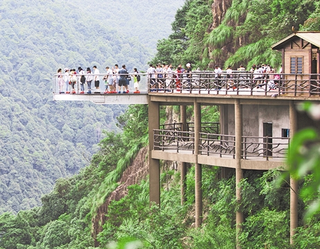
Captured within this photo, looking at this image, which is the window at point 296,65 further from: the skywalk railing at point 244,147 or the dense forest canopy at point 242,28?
the dense forest canopy at point 242,28

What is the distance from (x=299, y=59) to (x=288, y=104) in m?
1.76

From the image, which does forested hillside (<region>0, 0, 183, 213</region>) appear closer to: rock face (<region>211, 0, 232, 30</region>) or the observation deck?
rock face (<region>211, 0, 232, 30</region>)

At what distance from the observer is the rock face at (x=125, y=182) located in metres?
42.0

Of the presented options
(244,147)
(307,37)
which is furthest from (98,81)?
(307,37)

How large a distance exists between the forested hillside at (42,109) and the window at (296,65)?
304 feet

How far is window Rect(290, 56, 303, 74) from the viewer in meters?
22.7

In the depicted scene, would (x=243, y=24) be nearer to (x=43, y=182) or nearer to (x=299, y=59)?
(x=299, y=59)

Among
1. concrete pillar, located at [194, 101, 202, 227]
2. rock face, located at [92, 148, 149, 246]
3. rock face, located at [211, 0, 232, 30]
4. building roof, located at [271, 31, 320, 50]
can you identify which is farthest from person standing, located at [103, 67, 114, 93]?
rock face, located at [211, 0, 232, 30]

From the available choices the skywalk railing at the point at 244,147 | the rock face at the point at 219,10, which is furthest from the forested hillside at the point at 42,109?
the skywalk railing at the point at 244,147

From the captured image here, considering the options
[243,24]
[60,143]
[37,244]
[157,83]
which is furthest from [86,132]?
[157,83]

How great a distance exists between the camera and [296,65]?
2278 cm

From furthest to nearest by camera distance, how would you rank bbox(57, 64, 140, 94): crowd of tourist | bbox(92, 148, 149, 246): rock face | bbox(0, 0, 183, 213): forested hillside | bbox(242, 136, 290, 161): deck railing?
bbox(0, 0, 183, 213): forested hillside, bbox(92, 148, 149, 246): rock face, bbox(57, 64, 140, 94): crowd of tourist, bbox(242, 136, 290, 161): deck railing

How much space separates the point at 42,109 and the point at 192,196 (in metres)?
139

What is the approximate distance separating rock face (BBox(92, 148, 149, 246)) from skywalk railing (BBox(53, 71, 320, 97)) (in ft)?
41.8
